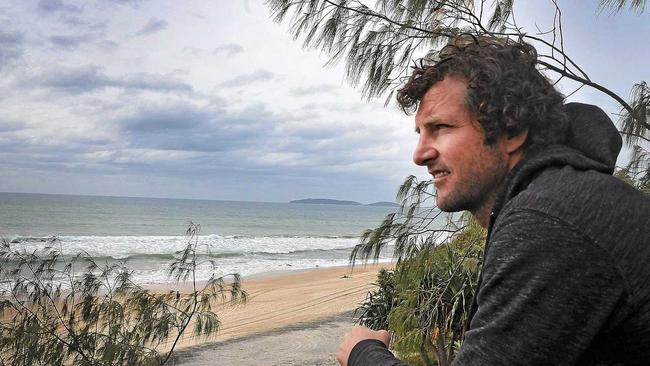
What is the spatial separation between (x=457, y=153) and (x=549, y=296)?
0.34 m

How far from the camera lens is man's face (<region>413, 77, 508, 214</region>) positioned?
1.06m

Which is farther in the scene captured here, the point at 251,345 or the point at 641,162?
the point at 251,345

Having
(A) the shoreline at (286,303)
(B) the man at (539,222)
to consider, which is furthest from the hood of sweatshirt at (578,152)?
(A) the shoreline at (286,303)

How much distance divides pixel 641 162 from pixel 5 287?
19.1ft

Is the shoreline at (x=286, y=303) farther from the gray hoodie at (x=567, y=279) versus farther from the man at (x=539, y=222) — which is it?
the gray hoodie at (x=567, y=279)

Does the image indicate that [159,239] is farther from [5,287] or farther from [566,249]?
[566,249]

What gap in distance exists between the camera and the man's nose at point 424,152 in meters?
1.11

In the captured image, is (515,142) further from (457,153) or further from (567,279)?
(567,279)

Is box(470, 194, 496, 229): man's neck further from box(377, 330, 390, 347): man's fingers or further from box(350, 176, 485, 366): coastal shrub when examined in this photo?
box(350, 176, 485, 366): coastal shrub

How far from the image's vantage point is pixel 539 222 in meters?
0.85

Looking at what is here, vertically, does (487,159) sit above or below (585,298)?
above

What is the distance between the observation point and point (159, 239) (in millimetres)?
32375

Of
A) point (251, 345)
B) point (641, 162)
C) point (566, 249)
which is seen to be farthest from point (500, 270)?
point (251, 345)

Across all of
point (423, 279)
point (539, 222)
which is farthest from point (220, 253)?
point (539, 222)
